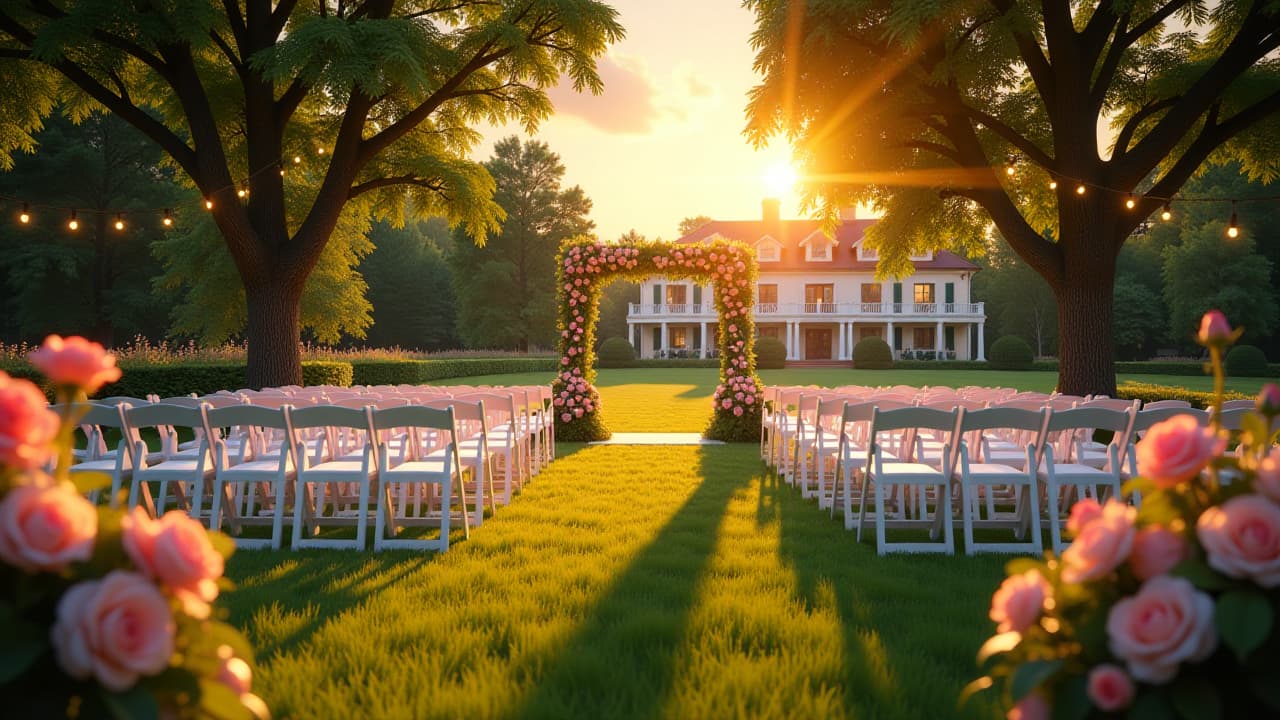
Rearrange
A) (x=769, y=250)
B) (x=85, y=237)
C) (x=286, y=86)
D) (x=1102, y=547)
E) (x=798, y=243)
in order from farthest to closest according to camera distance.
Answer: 1. (x=798, y=243)
2. (x=769, y=250)
3. (x=85, y=237)
4. (x=286, y=86)
5. (x=1102, y=547)

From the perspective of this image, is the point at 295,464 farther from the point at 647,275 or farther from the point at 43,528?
the point at 647,275

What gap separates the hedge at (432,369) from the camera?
22.4 meters

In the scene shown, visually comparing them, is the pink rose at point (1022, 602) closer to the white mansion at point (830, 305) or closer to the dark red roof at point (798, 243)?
the white mansion at point (830, 305)

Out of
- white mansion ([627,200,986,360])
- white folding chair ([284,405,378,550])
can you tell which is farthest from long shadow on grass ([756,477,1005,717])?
white mansion ([627,200,986,360])

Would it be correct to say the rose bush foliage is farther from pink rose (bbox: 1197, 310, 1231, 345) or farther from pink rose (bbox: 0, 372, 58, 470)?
pink rose (bbox: 0, 372, 58, 470)

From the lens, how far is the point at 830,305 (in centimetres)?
4538

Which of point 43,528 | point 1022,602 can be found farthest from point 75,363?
point 1022,602

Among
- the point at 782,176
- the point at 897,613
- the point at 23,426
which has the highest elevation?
the point at 782,176

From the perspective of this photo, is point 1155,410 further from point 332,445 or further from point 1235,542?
point 332,445

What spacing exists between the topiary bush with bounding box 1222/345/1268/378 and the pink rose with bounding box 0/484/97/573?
43.3m

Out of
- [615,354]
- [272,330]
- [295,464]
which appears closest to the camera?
[295,464]

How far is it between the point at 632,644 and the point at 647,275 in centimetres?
989

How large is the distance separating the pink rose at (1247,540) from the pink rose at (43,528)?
1.92 meters

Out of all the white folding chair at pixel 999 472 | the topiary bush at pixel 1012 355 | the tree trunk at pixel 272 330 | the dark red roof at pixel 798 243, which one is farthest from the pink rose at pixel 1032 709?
the dark red roof at pixel 798 243
